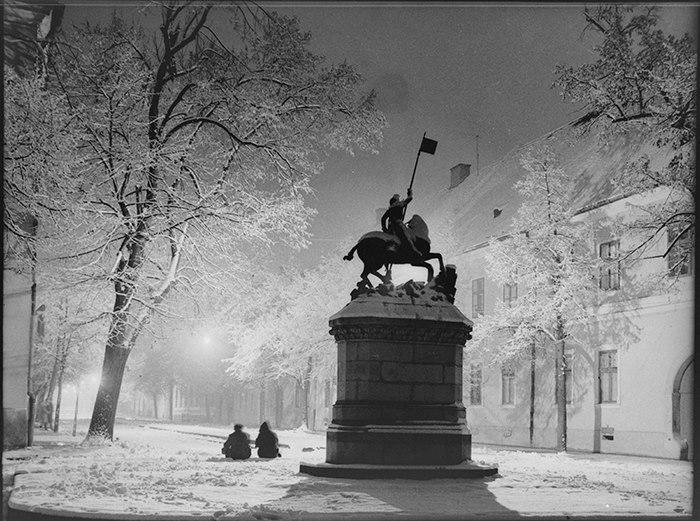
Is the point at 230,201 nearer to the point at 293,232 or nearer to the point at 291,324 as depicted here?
the point at 293,232

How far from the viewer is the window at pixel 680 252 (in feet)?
56.9

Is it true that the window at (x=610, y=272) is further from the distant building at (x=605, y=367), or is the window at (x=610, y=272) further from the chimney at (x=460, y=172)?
the chimney at (x=460, y=172)

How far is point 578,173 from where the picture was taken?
101 feet

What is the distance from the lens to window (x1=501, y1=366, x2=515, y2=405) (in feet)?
104

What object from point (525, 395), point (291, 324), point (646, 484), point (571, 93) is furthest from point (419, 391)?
point (291, 324)

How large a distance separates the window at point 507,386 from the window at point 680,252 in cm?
943

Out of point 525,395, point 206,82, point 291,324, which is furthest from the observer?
point 291,324

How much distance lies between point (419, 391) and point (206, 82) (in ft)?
33.4

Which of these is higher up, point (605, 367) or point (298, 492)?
point (605, 367)

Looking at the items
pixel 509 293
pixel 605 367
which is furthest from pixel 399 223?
pixel 509 293

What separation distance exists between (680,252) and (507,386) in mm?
12423

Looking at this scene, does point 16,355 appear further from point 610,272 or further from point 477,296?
point 477,296

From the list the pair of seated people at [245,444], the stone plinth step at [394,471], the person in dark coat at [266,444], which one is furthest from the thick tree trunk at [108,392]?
the stone plinth step at [394,471]

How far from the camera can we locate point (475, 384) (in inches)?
1310
